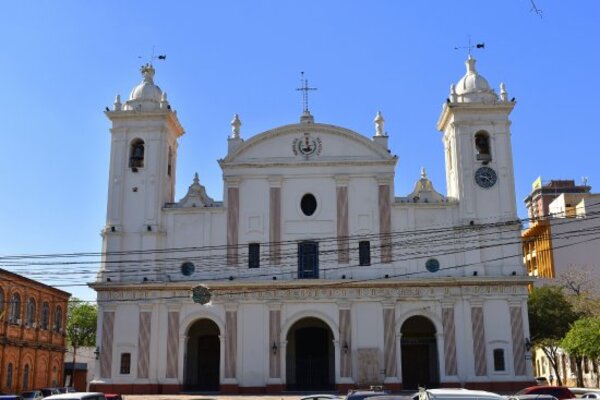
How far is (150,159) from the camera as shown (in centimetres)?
4234

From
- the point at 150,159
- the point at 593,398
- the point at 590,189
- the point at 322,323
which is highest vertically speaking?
the point at 590,189

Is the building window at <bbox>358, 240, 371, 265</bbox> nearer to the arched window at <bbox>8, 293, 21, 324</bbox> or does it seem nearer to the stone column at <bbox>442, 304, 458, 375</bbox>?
the stone column at <bbox>442, 304, 458, 375</bbox>

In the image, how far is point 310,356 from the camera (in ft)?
136

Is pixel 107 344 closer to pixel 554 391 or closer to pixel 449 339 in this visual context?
pixel 449 339

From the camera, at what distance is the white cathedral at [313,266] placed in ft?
127

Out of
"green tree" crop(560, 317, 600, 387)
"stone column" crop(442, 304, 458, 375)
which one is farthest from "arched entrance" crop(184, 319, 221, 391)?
"green tree" crop(560, 317, 600, 387)

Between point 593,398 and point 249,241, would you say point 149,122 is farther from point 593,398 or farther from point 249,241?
point 593,398

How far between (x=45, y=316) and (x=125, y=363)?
14088mm

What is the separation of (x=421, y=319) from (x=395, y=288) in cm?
356

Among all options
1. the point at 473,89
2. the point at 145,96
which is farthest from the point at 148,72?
the point at 473,89

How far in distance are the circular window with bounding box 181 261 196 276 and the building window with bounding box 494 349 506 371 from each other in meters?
17.1

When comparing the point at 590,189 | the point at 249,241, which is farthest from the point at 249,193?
the point at 590,189

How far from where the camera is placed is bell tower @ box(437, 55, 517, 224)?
134 feet

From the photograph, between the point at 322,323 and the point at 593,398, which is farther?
the point at 322,323
